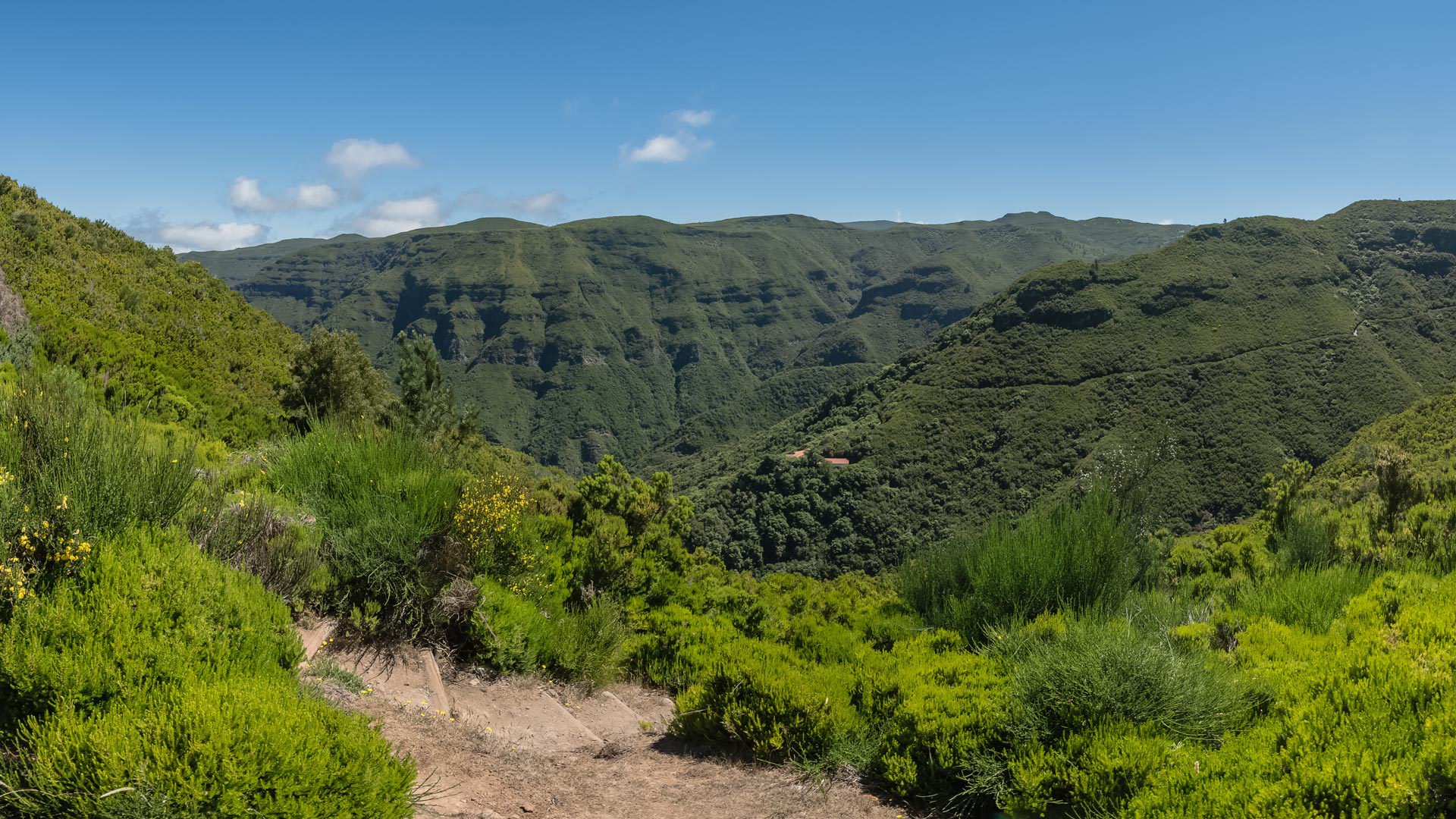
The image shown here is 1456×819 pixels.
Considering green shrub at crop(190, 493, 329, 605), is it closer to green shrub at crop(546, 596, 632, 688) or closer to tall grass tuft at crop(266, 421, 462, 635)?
tall grass tuft at crop(266, 421, 462, 635)

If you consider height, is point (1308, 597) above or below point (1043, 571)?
below

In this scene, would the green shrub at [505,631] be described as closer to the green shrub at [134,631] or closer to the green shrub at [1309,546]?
the green shrub at [134,631]

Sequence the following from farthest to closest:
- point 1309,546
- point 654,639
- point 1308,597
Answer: point 1309,546 → point 654,639 → point 1308,597

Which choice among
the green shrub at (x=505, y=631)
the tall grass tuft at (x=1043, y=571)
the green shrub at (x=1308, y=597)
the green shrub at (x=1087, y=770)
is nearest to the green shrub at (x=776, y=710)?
the green shrub at (x=1087, y=770)

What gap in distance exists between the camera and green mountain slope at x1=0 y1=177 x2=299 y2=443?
1255cm

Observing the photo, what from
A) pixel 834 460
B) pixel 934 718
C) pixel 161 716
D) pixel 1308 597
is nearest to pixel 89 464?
pixel 161 716

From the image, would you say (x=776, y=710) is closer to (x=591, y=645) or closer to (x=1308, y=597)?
(x=591, y=645)

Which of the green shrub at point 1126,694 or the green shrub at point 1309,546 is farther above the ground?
the green shrub at point 1126,694

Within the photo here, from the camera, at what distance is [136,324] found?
741 inches

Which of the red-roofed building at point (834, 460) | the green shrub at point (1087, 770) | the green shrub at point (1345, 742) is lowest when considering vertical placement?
the red-roofed building at point (834, 460)

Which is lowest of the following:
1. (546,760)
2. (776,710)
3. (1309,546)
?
(546,760)

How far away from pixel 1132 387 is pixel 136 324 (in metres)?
82.9

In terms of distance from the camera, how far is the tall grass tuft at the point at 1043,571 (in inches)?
239

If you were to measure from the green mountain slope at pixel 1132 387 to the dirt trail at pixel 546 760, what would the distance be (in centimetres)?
5317
